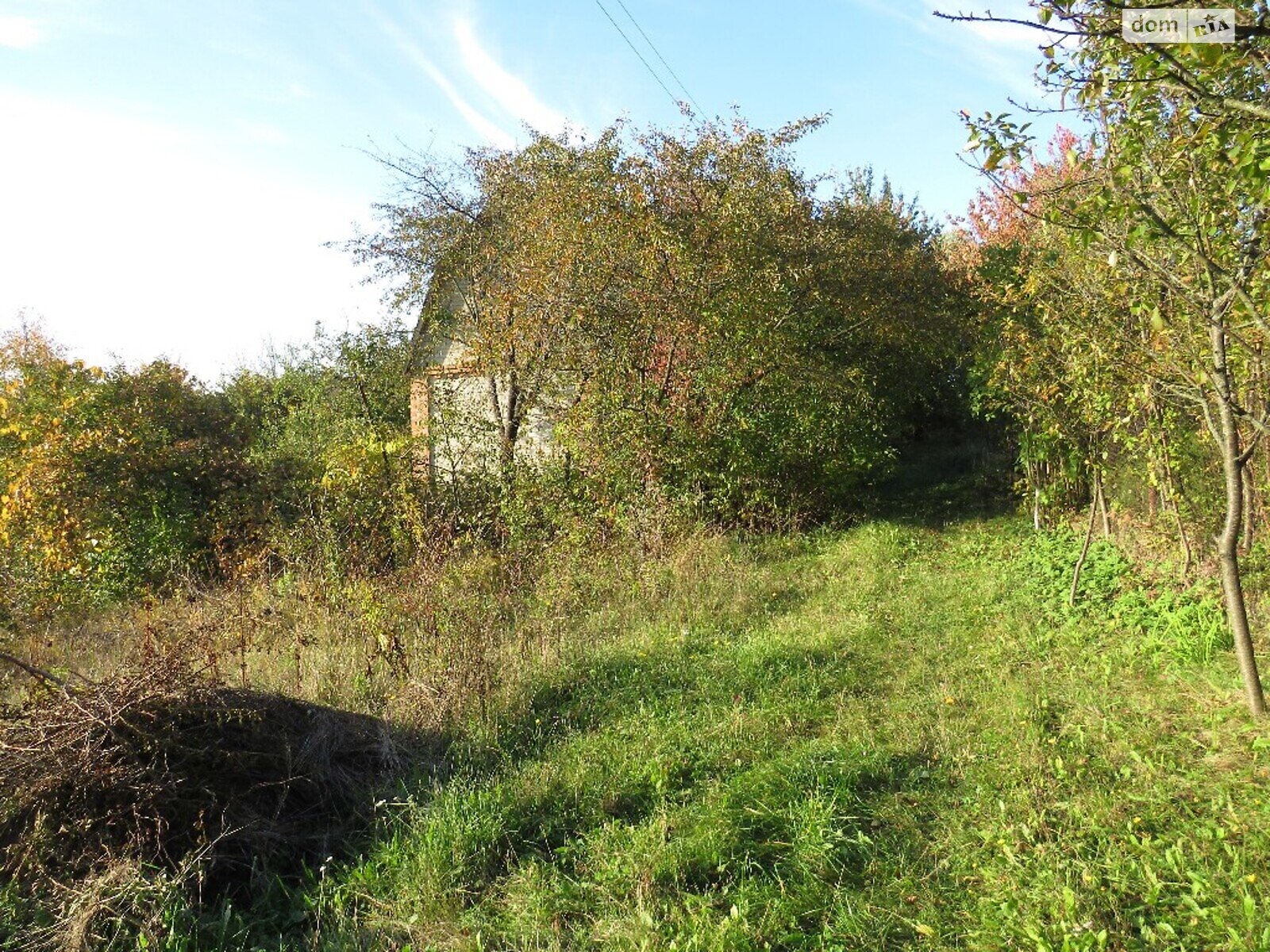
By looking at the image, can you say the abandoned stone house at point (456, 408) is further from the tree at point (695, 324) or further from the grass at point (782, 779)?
the grass at point (782, 779)

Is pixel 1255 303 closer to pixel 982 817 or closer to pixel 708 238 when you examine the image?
pixel 982 817

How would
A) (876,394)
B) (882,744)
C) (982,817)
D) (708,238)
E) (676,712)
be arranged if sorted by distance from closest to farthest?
1. (982,817)
2. (882,744)
3. (676,712)
4. (708,238)
5. (876,394)

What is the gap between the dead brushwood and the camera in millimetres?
3791

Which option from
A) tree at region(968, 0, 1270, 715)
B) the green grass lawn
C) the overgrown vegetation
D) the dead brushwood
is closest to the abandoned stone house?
the overgrown vegetation

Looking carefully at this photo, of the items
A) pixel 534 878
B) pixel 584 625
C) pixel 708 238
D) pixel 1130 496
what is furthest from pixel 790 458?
pixel 534 878

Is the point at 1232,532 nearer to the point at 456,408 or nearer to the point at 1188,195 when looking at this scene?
the point at 1188,195

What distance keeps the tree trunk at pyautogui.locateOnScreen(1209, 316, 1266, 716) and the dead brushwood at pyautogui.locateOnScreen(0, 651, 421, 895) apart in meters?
4.77

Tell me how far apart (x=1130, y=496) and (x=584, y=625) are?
5447 mm

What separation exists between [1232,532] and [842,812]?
2.75 metres

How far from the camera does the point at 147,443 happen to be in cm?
1106

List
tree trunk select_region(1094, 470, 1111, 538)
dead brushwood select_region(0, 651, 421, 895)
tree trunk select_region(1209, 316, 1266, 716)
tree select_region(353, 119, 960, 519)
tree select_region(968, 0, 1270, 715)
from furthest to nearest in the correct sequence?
tree select_region(353, 119, 960, 519) → tree trunk select_region(1094, 470, 1111, 538) → tree trunk select_region(1209, 316, 1266, 716) → dead brushwood select_region(0, 651, 421, 895) → tree select_region(968, 0, 1270, 715)

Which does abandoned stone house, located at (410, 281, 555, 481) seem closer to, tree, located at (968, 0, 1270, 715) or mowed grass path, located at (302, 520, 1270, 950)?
mowed grass path, located at (302, 520, 1270, 950)

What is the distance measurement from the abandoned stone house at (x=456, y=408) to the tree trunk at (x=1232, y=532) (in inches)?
321

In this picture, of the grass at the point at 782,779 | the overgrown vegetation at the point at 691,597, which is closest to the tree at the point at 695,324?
the overgrown vegetation at the point at 691,597
